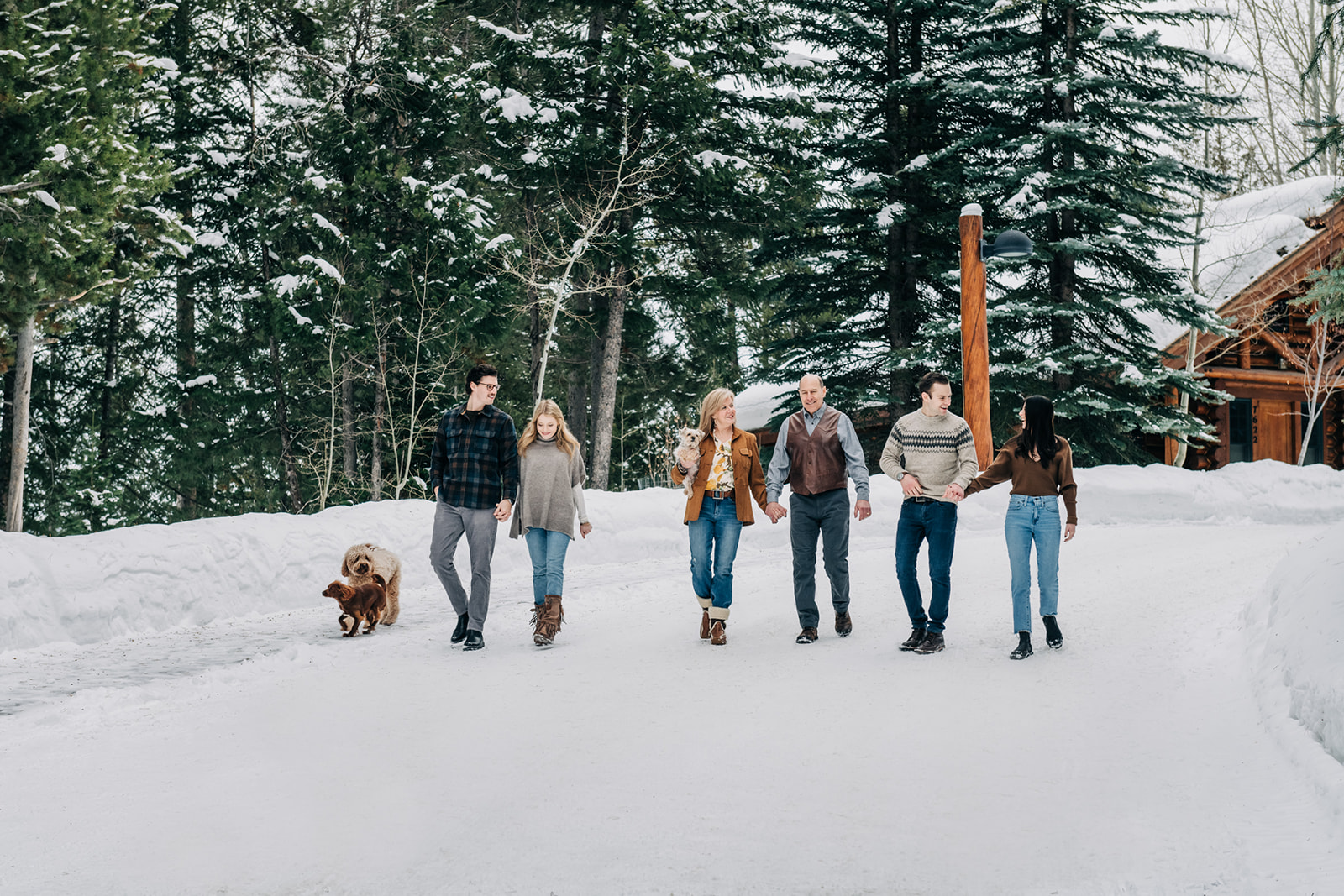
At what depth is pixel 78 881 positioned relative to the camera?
3848 millimetres

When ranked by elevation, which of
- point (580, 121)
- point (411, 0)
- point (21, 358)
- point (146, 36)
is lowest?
point (21, 358)

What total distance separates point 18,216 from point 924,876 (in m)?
17.0

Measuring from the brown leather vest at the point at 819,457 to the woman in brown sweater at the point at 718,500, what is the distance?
0.32m

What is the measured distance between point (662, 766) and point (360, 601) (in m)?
4.46

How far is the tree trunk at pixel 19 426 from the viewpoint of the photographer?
1906 cm

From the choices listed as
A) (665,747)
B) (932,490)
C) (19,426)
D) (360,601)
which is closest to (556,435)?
(360,601)

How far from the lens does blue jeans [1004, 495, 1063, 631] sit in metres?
7.50

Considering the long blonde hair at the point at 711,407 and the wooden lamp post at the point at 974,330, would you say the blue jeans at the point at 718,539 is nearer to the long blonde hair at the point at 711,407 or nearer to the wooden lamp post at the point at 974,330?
the long blonde hair at the point at 711,407

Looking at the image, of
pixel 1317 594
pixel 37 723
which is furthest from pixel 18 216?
pixel 1317 594

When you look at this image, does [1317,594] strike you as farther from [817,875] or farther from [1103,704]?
[817,875]

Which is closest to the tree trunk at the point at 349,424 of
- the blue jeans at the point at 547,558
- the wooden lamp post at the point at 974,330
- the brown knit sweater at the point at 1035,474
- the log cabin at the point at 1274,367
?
the wooden lamp post at the point at 974,330

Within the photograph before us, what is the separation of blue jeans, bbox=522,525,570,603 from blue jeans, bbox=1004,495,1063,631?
3.33 m

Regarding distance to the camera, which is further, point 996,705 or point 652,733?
point 996,705

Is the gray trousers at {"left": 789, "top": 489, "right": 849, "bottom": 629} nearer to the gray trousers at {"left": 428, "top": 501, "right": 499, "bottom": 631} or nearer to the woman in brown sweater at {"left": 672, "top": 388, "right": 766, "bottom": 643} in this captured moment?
the woman in brown sweater at {"left": 672, "top": 388, "right": 766, "bottom": 643}
